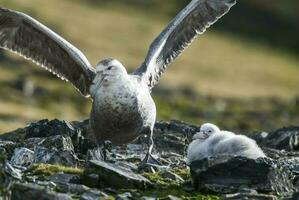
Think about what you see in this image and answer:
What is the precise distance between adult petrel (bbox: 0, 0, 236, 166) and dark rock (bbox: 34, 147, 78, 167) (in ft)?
3.41

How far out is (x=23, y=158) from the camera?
1507 centimetres

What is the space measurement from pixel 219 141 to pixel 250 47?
284 feet

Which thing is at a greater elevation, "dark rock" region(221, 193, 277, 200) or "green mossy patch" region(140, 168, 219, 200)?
"green mossy patch" region(140, 168, 219, 200)

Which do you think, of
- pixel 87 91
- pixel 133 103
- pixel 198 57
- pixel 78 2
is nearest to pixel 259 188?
pixel 133 103

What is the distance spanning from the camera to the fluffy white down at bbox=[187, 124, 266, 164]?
1473 cm

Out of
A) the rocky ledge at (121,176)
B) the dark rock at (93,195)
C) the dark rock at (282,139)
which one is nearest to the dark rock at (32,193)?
the rocky ledge at (121,176)

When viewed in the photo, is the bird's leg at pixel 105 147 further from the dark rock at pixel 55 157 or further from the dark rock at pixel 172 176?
the dark rock at pixel 172 176

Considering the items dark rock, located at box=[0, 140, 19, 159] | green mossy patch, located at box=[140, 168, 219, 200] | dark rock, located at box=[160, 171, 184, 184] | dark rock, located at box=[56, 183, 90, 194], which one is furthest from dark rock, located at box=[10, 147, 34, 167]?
dark rock, located at box=[160, 171, 184, 184]

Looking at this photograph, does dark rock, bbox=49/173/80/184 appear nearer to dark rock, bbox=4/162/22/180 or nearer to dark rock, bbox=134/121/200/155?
dark rock, bbox=4/162/22/180

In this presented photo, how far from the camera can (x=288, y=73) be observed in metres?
89.5

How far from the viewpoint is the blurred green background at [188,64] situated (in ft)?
169

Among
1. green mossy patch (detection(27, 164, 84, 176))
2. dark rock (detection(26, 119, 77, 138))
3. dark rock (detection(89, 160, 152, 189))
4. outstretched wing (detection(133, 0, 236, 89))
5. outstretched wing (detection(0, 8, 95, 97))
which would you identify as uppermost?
outstretched wing (detection(133, 0, 236, 89))

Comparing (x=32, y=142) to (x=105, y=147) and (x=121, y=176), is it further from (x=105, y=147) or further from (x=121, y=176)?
(x=121, y=176)

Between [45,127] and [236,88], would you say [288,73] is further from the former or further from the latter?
[45,127]
